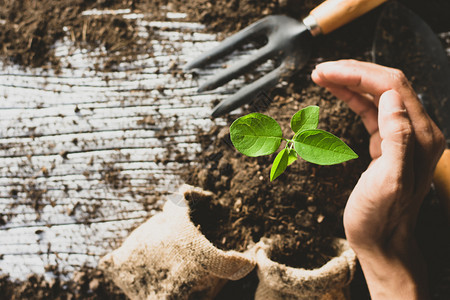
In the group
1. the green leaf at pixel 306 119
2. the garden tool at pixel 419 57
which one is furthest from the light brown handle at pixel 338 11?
the green leaf at pixel 306 119

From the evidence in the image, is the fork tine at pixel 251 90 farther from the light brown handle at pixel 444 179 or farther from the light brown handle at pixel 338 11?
the light brown handle at pixel 444 179

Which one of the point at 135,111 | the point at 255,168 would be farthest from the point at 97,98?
the point at 255,168

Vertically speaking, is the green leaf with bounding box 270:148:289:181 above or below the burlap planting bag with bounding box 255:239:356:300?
above

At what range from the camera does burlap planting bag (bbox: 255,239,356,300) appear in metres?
1.08

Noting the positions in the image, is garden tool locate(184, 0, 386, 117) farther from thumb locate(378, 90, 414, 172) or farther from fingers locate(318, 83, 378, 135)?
thumb locate(378, 90, 414, 172)

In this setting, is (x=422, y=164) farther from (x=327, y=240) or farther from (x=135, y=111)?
(x=135, y=111)

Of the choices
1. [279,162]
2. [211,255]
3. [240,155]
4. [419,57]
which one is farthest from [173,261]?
[419,57]

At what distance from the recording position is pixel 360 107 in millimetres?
1188

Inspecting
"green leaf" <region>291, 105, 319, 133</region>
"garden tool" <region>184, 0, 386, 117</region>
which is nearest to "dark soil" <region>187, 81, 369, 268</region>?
"garden tool" <region>184, 0, 386, 117</region>

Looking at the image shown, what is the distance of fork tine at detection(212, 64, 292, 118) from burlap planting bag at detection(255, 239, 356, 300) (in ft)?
1.58

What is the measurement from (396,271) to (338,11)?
33.5 inches

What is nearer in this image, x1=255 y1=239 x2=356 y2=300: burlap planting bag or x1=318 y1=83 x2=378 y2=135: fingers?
x1=255 y1=239 x2=356 y2=300: burlap planting bag

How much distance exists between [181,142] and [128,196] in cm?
28

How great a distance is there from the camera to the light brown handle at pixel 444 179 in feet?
3.90
